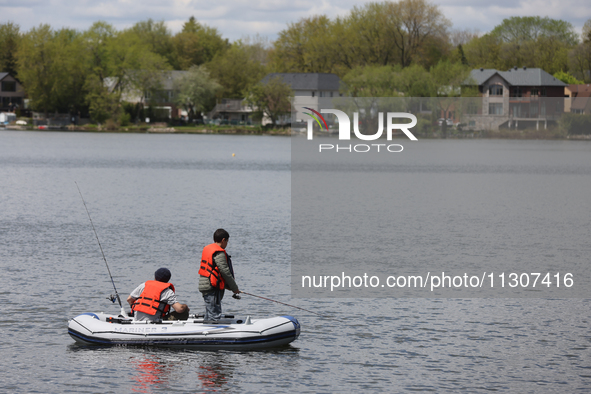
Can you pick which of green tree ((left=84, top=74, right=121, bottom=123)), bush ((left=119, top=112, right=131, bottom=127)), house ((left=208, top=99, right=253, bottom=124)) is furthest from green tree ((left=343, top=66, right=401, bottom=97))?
green tree ((left=84, top=74, right=121, bottom=123))

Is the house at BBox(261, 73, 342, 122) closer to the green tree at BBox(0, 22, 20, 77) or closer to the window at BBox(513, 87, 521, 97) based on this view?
the window at BBox(513, 87, 521, 97)

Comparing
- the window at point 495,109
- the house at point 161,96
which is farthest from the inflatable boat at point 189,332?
the window at point 495,109

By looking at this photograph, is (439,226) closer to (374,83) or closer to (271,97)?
(374,83)

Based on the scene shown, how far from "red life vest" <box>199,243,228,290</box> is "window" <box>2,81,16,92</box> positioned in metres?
165

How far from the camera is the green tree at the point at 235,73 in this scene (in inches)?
6260

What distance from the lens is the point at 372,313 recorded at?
775 inches

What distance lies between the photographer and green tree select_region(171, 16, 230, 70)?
610ft

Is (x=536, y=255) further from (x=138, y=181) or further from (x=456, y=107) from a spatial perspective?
(x=456, y=107)

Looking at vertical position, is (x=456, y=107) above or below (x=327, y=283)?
above

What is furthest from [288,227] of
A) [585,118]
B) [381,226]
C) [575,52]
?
[575,52]

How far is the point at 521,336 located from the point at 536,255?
37.6ft

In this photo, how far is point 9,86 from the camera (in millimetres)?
166875

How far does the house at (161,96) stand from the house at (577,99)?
3077 inches

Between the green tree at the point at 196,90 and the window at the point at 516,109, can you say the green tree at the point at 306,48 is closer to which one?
the green tree at the point at 196,90
